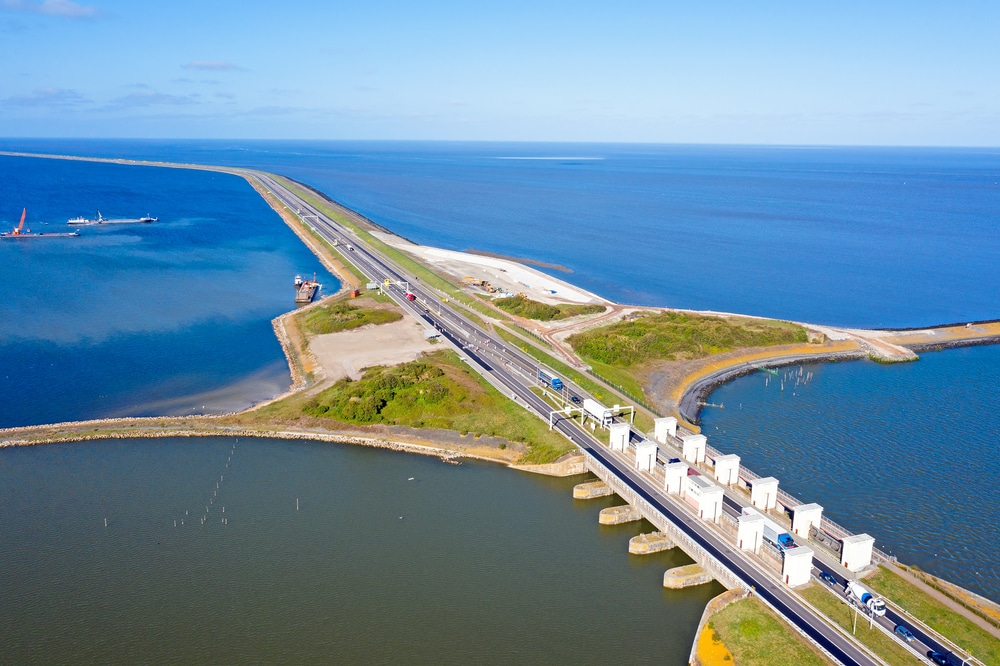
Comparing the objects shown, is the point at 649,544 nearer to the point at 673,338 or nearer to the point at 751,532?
the point at 751,532

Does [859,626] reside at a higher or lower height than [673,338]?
lower

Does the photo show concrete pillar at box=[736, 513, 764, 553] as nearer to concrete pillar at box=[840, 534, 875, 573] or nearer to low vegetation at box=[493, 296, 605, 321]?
concrete pillar at box=[840, 534, 875, 573]

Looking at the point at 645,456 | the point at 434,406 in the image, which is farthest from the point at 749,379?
the point at 434,406

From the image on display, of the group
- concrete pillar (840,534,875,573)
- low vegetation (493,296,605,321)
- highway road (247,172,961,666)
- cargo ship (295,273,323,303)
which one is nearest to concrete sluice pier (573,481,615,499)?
highway road (247,172,961,666)

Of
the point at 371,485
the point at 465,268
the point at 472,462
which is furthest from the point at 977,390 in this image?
the point at 465,268

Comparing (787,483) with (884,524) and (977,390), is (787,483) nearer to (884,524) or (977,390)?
(884,524)

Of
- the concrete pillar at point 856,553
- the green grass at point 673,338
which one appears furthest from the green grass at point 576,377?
the concrete pillar at point 856,553
